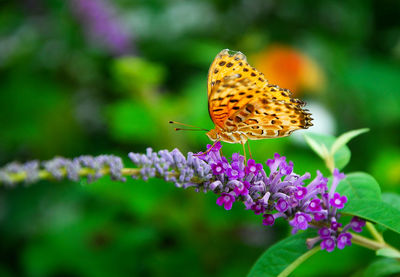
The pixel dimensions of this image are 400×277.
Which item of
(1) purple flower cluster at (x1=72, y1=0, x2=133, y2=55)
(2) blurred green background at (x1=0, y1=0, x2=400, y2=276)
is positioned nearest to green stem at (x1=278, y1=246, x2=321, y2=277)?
(2) blurred green background at (x1=0, y1=0, x2=400, y2=276)

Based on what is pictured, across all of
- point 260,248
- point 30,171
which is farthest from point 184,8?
point 30,171

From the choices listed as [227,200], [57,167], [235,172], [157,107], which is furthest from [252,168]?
[157,107]

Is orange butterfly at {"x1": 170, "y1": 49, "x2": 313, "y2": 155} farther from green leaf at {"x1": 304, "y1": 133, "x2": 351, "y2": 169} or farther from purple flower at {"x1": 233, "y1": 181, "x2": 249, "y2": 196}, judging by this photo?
purple flower at {"x1": 233, "y1": 181, "x2": 249, "y2": 196}

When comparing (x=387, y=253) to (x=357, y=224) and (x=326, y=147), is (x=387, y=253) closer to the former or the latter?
(x=357, y=224)

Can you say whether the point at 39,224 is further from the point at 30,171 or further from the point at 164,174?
the point at 164,174

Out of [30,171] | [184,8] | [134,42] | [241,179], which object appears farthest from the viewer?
[184,8]
